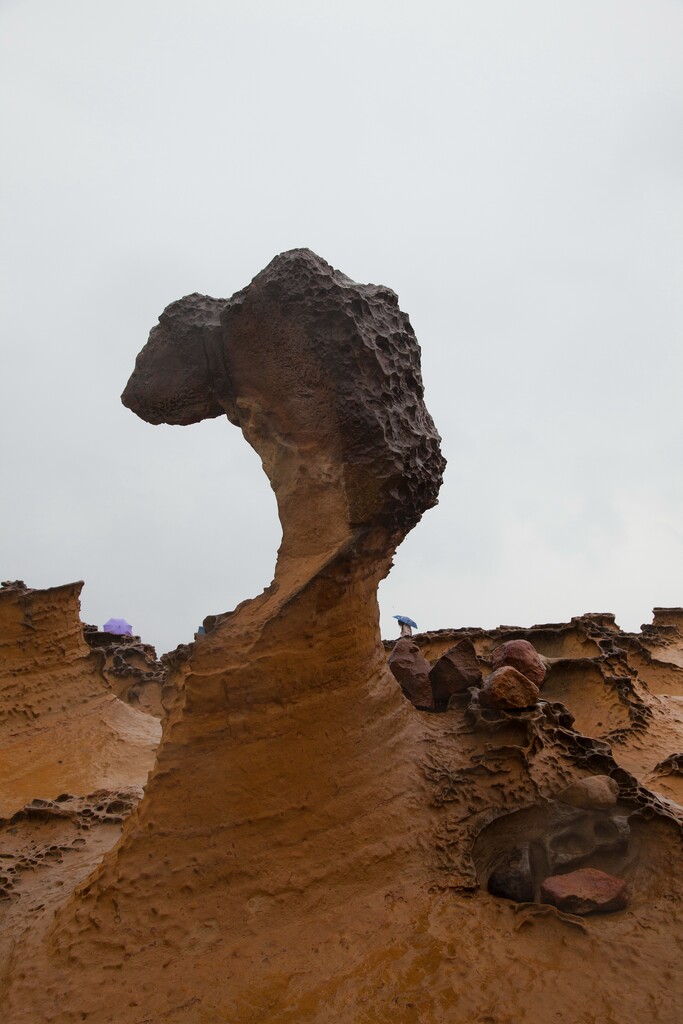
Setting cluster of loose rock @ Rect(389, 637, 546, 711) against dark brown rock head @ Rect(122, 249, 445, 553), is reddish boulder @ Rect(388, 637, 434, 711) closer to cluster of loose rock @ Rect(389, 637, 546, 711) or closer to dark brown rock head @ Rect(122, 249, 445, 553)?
cluster of loose rock @ Rect(389, 637, 546, 711)

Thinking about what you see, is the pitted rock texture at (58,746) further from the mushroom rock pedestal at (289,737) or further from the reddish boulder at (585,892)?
the reddish boulder at (585,892)

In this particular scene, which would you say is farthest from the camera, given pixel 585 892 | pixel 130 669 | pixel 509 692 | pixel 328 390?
pixel 130 669

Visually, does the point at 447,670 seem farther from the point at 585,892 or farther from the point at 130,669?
the point at 130,669

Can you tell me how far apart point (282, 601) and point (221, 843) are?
1007mm

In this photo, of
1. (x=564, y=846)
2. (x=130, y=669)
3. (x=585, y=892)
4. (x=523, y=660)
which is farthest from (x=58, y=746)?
(x=585, y=892)

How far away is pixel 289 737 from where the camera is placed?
2.73 meters

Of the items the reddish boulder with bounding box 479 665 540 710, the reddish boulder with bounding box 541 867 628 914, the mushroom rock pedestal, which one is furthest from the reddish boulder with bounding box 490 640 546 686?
the reddish boulder with bounding box 541 867 628 914

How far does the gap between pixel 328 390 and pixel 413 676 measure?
1.83m

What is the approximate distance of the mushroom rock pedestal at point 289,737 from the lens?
2.30 meters

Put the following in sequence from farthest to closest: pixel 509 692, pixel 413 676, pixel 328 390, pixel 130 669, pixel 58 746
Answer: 1. pixel 130 669
2. pixel 58 746
3. pixel 413 676
4. pixel 509 692
5. pixel 328 390

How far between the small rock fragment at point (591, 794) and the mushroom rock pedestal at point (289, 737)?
0.66 metres

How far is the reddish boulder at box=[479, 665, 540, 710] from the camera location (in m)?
3.04

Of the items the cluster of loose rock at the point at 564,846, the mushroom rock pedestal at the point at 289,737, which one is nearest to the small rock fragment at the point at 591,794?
the cluster of loose rock at the point at 564,846

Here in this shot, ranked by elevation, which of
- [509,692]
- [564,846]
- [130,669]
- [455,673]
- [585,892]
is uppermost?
A: [130,669]
